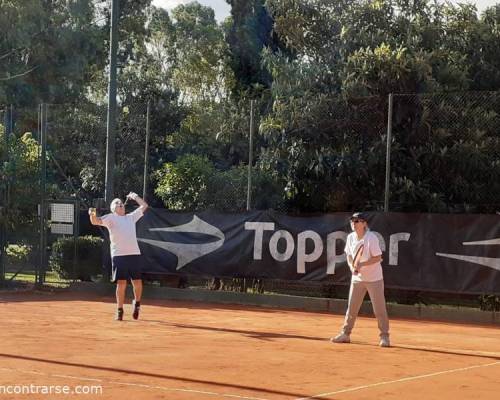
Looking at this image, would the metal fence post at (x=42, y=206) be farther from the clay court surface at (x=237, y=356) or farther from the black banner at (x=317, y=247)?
the clay court surface at (x=237, y=356)

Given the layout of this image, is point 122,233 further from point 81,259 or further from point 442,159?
point 442,159

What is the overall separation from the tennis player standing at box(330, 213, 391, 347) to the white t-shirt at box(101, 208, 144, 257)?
3619 mm

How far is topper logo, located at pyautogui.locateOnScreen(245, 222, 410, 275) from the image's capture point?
57.1 ft

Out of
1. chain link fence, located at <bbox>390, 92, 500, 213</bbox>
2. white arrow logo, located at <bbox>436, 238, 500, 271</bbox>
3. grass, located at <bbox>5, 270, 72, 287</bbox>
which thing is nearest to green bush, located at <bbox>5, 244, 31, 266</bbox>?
grass, located at <bbox>5, 270, 72, 287</bbox>

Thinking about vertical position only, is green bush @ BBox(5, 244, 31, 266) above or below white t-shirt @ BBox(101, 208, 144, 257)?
below

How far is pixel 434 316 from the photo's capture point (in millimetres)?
16891

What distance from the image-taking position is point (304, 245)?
60.1 ft

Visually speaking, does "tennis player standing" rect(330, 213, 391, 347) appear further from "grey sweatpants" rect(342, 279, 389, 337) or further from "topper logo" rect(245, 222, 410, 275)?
"topper logo" rect(245, 222, 410, 275)

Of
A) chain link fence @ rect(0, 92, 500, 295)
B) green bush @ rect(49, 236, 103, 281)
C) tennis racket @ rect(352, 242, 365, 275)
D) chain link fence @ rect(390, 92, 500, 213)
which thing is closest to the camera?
tennis racket @ rect(352, 242, 365, 275)

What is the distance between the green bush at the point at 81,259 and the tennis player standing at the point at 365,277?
946 centimetres

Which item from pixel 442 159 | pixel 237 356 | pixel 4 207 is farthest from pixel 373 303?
pixel 4 207

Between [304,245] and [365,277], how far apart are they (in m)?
5.89

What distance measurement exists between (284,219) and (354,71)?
4478 millimetres

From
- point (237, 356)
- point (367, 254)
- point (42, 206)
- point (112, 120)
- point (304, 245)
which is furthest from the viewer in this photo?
point (42, 206)
